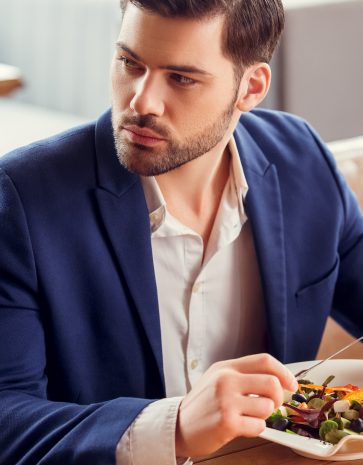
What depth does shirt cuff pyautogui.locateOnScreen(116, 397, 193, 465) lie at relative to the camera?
4.19ft

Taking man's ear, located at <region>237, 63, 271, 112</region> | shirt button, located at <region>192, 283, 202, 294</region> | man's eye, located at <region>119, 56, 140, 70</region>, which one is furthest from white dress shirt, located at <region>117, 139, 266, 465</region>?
man's eye, located at <region>119, 56, 140, 70</region>

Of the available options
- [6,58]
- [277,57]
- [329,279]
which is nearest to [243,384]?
[329,279]

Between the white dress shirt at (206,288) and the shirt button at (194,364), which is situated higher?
the white dress shirt at (206,288)

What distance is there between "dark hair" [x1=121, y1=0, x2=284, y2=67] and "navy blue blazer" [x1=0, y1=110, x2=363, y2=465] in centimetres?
19

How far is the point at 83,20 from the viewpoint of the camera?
14.4ft

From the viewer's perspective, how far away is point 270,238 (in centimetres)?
178

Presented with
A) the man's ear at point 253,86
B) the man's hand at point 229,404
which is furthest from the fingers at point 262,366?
the man's ear at point 253,86

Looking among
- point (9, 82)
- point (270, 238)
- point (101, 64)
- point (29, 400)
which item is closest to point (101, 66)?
point (101, 64)

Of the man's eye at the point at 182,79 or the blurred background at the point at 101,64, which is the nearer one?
the man's eye at the point at 182,79

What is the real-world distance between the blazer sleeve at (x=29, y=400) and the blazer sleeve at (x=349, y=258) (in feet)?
2.13

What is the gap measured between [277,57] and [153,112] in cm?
256

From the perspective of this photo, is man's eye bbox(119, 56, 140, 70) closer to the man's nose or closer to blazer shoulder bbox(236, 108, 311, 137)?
the man's nose

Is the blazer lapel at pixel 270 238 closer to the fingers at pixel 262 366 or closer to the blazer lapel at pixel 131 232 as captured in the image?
the blazer lapel at pixel 131 232

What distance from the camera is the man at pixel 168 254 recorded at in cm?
132
